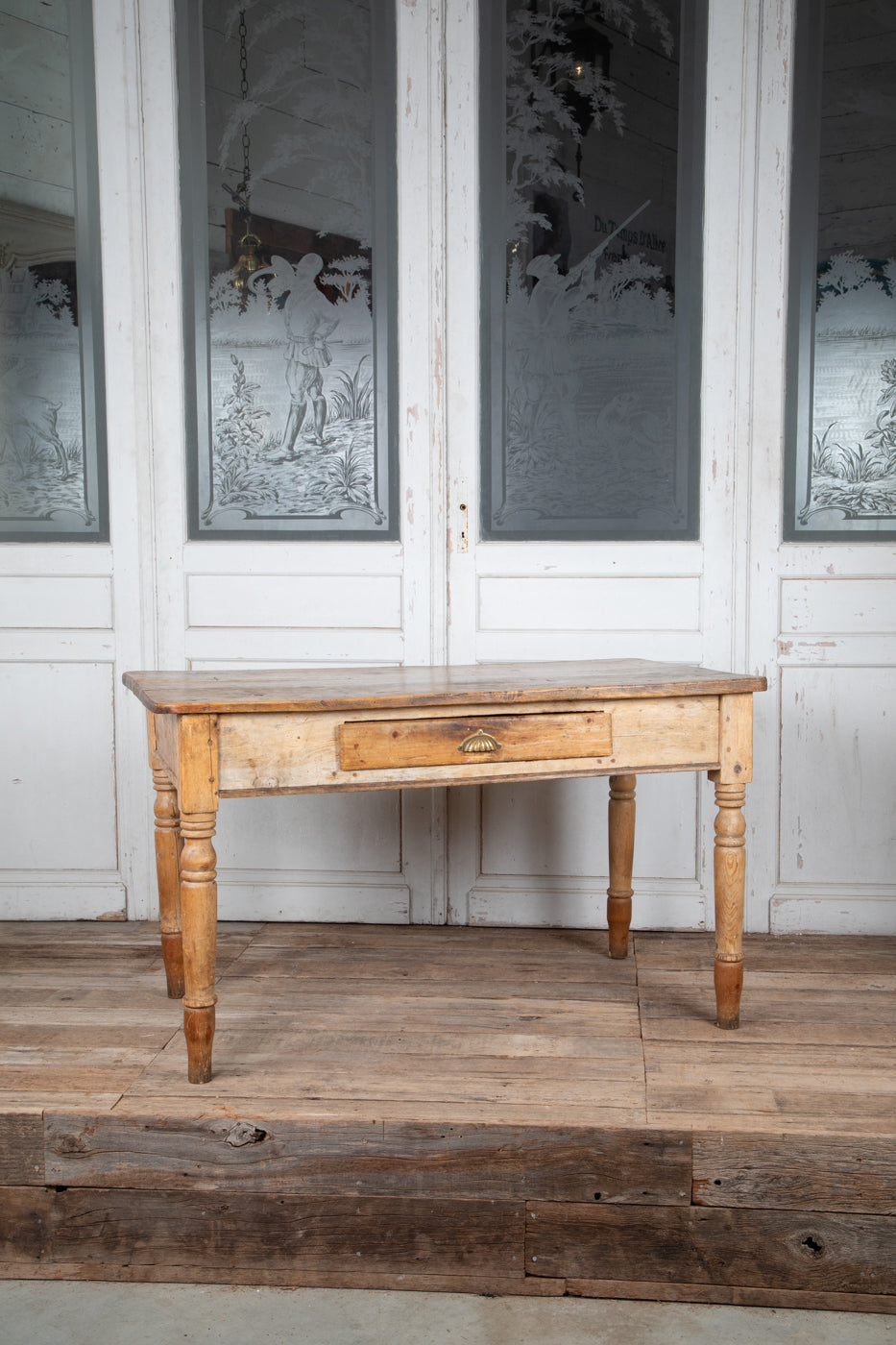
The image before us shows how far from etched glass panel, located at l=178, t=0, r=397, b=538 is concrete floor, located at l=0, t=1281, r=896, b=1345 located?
1.95m

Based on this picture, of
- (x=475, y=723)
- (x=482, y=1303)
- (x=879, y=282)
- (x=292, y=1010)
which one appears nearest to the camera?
(x=482, y=1303)

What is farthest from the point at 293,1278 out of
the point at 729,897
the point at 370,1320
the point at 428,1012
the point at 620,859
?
the point at 620,859

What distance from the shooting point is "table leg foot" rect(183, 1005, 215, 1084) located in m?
2.04

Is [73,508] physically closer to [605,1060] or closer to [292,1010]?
[292,1010]

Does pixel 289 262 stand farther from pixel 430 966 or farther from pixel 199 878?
pixel 430 966

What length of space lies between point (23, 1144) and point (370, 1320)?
69 centimetres

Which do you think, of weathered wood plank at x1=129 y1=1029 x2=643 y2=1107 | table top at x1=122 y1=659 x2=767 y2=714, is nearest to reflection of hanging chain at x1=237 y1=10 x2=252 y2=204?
table top at x1=122 y1=659 x2=767 y2=714

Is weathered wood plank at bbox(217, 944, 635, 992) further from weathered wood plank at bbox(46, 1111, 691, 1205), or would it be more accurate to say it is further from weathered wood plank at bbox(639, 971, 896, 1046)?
weathered wood plank at bbox(46, 1111, 691, 1205)

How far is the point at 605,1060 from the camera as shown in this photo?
2.16m

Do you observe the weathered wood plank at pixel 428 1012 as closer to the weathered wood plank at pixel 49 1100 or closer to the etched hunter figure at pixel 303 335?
the weathered wood plank at pixel 49 1100

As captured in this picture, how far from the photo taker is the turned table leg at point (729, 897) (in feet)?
7.46

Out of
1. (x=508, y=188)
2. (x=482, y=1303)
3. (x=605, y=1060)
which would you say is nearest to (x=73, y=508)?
(x=508, y=188)

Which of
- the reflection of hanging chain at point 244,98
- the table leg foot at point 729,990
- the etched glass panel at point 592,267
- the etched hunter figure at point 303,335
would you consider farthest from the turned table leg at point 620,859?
the reflection of hanging chain at point 244,98

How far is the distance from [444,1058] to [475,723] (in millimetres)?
679
